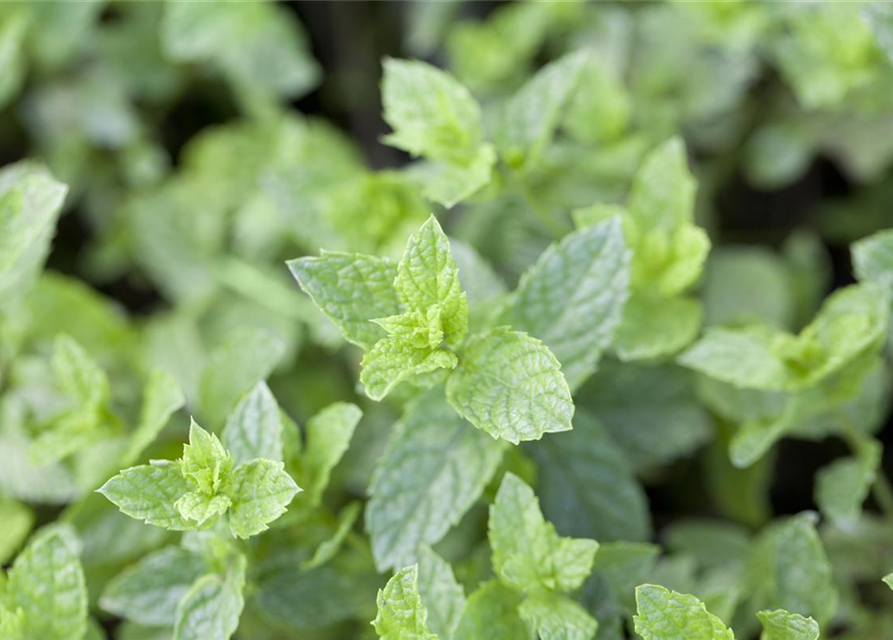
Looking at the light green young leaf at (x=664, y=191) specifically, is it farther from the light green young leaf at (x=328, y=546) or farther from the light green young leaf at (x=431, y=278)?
the light green young leaf at (x=328, y=546)

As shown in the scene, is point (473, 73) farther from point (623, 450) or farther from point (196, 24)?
point (623, 450)

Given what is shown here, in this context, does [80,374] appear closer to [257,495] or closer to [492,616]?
[257,495]

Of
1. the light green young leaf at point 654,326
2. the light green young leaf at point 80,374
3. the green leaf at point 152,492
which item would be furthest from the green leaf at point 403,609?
the light green young leaf at point 80,374

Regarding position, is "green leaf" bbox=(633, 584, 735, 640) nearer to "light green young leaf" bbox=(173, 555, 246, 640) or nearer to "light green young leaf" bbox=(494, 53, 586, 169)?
"light green young leaf" bbox=(173, 555, 246, 640)

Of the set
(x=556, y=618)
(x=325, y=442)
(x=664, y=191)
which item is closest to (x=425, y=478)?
(x=325, y=442)

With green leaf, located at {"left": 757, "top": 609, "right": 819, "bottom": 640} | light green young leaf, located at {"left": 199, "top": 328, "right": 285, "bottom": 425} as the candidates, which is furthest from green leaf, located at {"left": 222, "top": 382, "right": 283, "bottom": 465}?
green leaf, located at {"left": 757, "top": 609, "right": 819, "bottom": 640}
